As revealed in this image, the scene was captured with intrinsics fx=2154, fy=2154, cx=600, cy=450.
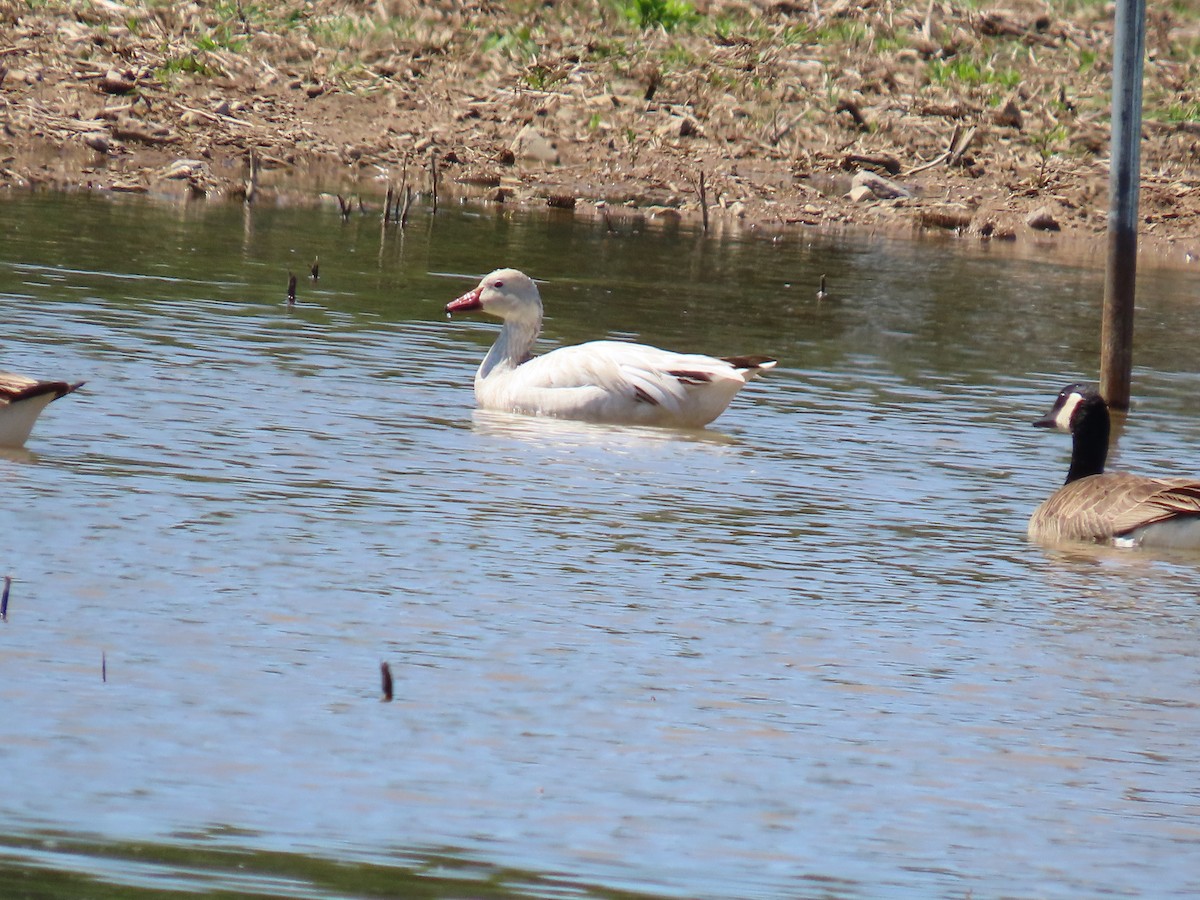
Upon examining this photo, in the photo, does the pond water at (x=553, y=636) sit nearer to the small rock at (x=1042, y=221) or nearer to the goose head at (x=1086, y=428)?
the goose head at (x=1086, y=428)

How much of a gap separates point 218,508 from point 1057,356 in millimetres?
9392

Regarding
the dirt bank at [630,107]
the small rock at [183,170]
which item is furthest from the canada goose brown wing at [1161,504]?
the small rock at [183,170]

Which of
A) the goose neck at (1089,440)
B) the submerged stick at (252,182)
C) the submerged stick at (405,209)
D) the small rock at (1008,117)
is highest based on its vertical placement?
the small rock at (1008,117)

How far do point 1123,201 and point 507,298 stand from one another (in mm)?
4105

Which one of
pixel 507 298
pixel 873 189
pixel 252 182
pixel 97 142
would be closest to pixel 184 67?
pixel 97 142

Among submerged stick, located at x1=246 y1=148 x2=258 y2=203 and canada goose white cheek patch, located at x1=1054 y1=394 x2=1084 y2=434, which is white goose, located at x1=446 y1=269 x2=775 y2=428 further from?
submerged stick, located at x1=246 y1=148 x2=258 y2=203

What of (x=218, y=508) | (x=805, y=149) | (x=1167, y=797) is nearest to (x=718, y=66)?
(x=805, y=149)

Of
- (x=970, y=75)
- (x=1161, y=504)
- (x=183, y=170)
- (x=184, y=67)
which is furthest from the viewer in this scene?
(x=970, y=75)

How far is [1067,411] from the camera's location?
11273 millimetres

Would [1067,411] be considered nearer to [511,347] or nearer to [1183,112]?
[511,347]

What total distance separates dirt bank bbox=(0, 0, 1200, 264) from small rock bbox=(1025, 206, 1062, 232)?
0.09ft

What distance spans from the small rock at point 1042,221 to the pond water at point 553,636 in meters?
10.9

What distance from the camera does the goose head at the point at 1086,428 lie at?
1110 centimetres

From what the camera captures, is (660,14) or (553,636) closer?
(553,636)
